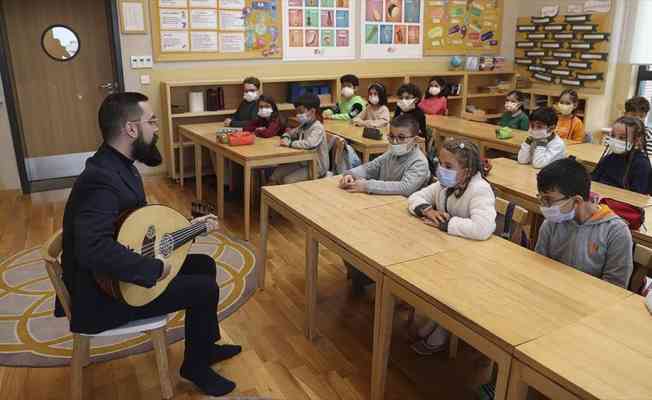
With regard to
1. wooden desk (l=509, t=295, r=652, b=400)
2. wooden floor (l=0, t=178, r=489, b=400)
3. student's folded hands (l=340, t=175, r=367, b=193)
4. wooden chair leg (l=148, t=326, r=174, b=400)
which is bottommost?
wooden floor (l=0, t=178, r=489, b=400)

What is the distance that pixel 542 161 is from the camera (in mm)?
3539

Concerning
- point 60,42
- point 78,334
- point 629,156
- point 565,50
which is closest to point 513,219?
point 629,156

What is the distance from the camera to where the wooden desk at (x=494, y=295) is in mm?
1528

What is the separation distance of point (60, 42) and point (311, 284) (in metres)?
4.54

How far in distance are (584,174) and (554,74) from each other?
19.1ft

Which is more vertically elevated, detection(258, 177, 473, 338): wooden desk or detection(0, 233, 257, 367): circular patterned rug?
detection(258, 177, 473, 338): wooden desk

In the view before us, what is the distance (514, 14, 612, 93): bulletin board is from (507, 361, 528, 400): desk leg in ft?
20.5

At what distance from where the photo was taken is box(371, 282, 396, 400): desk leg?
1988mm

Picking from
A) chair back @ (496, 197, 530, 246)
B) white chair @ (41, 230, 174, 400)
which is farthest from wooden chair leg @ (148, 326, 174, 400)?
chair back @ (496, 197, 530, 246)

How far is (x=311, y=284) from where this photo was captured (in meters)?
2.66

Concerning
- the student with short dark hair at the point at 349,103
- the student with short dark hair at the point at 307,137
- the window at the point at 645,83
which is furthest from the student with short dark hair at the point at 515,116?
the student with short dark hair at the point at 307,137

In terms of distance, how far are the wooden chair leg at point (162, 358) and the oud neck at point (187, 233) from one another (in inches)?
13.9

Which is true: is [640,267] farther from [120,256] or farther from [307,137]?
[307,137]

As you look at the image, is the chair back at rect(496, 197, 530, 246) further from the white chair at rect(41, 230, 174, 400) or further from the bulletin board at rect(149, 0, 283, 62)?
the bulletin board at rect(149, 0, 283, 62)
